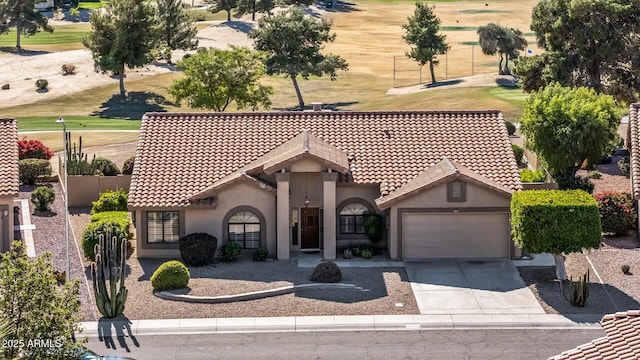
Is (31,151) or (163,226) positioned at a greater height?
(31,151)

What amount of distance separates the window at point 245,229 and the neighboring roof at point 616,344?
2302cm

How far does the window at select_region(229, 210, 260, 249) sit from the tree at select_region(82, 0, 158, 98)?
1957 inches

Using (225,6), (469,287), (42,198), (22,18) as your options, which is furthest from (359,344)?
(225,6)

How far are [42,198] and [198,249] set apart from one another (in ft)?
40.2

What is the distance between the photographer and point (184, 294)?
40.7m

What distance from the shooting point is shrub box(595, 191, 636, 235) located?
159 ft

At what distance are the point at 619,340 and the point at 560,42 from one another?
155ft

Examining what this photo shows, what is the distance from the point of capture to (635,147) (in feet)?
163

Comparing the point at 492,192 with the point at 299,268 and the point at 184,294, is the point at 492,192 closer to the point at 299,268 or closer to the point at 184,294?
the point at 299,268

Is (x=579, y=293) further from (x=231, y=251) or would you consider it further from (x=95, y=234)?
(x=95, y=234)

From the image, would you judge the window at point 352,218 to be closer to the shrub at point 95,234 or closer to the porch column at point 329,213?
the porch column at point 329,213

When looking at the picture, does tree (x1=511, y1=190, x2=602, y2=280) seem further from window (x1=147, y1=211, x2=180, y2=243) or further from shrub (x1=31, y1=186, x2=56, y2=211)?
shrub (x1=31, y1=186, x2=56, y2=211)

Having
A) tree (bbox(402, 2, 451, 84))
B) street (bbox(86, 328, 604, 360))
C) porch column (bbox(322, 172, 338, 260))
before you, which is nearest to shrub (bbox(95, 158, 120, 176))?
porch column (bbox(322, 172, 338, 260))

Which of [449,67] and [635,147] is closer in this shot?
[635,147]
